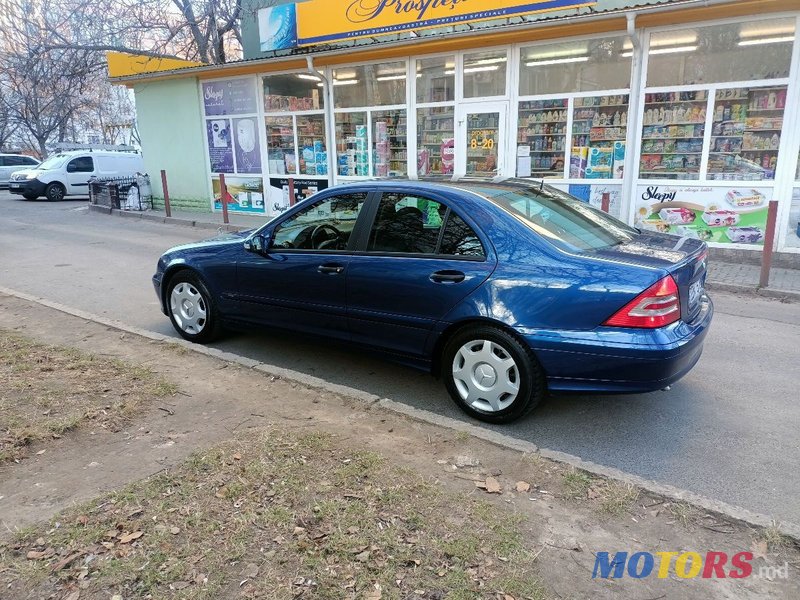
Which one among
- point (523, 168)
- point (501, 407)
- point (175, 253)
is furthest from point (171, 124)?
point (501, 407)

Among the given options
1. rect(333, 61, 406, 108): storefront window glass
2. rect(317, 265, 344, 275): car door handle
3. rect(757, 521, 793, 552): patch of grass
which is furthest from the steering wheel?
rect(333, 61, 406, 108): storefront window glass

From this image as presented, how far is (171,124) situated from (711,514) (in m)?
17.3

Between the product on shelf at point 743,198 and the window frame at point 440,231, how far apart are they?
7.52 m

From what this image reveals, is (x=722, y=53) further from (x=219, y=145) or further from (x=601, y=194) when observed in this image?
(x=219, y=145)

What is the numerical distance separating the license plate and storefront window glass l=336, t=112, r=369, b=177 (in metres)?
10.6

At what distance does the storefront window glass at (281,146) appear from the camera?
1497 cm

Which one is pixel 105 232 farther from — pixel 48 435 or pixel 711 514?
pixel 711 514

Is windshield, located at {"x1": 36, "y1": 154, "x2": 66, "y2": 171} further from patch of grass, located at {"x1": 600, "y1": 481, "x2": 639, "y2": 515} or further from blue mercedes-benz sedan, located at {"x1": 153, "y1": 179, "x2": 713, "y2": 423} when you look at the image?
patch of grass, located at {"x1": 600, "y1": 481, "x2": 639, "y2": 515}

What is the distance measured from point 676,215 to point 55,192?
22.1 m

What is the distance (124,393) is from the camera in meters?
4.26

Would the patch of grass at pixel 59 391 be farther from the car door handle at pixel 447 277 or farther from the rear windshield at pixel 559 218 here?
the rear windshield at pixel 559 218

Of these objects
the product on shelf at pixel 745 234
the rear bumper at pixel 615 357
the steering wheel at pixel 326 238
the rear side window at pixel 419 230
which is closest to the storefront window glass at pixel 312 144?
the product on shelf at pixel 745 234

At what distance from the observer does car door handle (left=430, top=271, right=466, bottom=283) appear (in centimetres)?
396

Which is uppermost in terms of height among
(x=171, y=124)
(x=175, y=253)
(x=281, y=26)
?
(x=281, y=26)
